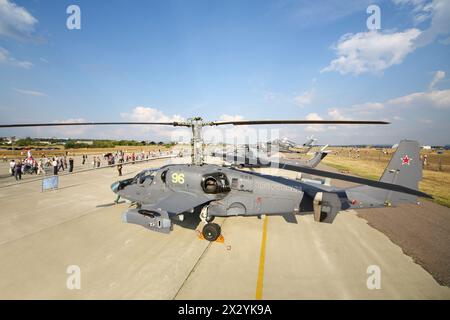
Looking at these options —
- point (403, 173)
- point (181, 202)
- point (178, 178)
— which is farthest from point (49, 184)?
point (403, 173)

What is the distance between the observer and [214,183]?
7984mm

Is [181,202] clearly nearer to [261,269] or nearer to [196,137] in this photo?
[196,137]

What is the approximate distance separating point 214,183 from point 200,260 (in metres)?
2.85

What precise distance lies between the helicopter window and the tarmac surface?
205 centimetres

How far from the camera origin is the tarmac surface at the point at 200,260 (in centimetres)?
525

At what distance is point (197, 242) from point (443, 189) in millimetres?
22393

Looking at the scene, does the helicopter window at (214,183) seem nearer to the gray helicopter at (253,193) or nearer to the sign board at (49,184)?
the gray helicopter at (253,193)

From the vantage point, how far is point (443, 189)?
17.0 m

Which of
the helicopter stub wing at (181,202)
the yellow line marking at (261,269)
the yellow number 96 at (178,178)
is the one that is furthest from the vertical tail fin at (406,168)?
the yellow number 96 at (178,178)

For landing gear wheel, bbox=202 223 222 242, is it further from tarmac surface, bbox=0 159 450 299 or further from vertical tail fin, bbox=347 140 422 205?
vertical tail fin, bbox=347 140 422 205

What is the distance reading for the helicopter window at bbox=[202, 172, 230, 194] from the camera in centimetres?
798
